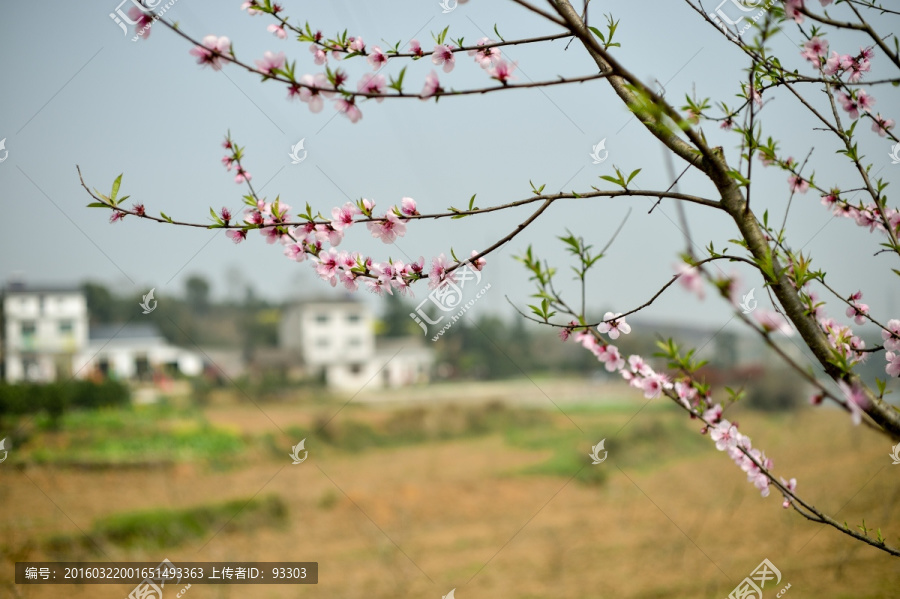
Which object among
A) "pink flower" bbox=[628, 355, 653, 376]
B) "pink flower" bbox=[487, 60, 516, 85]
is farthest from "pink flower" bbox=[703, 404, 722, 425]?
"pink flower" bbox=[487, 60, 516, 85]

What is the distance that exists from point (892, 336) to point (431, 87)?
3.91ft

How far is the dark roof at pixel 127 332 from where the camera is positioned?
16.3m

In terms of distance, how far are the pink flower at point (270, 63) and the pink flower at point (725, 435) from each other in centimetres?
129

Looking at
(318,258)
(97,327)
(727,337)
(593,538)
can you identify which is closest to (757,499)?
(593,538)

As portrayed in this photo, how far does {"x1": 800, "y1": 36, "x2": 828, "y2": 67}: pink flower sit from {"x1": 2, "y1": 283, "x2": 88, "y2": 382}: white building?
14.6 meters

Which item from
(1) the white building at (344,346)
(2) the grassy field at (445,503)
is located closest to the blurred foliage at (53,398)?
(2) the grassy field at (445,503)

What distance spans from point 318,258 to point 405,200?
0.83 feet

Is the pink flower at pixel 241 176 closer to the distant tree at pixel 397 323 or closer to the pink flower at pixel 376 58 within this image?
the pink flower at pixel 376 58

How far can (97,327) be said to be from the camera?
16.5 meters

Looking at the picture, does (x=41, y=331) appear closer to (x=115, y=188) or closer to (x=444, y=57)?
(x=115, y=188)

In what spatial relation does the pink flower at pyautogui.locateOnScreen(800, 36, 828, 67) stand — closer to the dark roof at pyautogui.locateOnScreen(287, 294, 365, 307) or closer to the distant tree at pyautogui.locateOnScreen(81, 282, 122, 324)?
the distant tree at pyautogui.locateOnScreen(81, 282, 122, 324)

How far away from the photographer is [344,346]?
2305cm

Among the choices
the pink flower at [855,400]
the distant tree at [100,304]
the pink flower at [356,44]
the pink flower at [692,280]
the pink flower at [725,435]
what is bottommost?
the pink flower at [725,435]

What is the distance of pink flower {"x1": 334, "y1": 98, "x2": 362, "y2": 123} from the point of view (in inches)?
51.5
